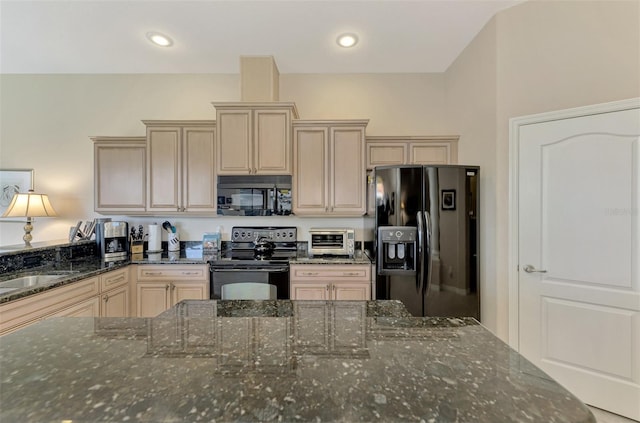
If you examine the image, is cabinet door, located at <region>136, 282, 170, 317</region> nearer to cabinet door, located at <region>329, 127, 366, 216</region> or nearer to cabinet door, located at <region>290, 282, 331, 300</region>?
cabinet door, located at <region>290, 282, 331, 300</region>

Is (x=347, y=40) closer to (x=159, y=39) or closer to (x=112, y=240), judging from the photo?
(x=159, y=39)

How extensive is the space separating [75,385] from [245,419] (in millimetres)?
420

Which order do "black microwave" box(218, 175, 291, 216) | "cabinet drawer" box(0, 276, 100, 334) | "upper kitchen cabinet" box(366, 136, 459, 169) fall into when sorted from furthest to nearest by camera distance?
"upper kitchen cabinet" box(366, 136, 459, 169), "black microwave" box(218, 175, 291, 216), "cabinet drawer" box(0, 276, 100, 334)

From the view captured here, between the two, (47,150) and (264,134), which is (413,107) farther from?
(47,150)

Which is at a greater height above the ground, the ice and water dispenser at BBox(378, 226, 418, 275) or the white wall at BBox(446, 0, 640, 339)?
the white wall at BBox(446, 0, 640, 339)

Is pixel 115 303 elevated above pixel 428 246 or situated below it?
below

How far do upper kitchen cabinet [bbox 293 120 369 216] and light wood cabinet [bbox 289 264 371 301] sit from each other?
2.01 feet

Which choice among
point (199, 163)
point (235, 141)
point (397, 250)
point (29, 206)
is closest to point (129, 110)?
point (199, 163)

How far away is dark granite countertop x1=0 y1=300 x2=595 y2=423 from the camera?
538 mm

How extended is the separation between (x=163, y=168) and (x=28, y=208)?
1430mm

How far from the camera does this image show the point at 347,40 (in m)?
2.72

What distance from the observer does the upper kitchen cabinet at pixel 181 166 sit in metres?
2.94

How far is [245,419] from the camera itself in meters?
0.52

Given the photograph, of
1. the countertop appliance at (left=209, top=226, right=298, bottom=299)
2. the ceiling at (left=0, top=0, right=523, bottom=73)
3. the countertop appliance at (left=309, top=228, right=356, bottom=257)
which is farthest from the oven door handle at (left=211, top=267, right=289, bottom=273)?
the ceiling at (left=0, top=0, right=523, bottom=73)
